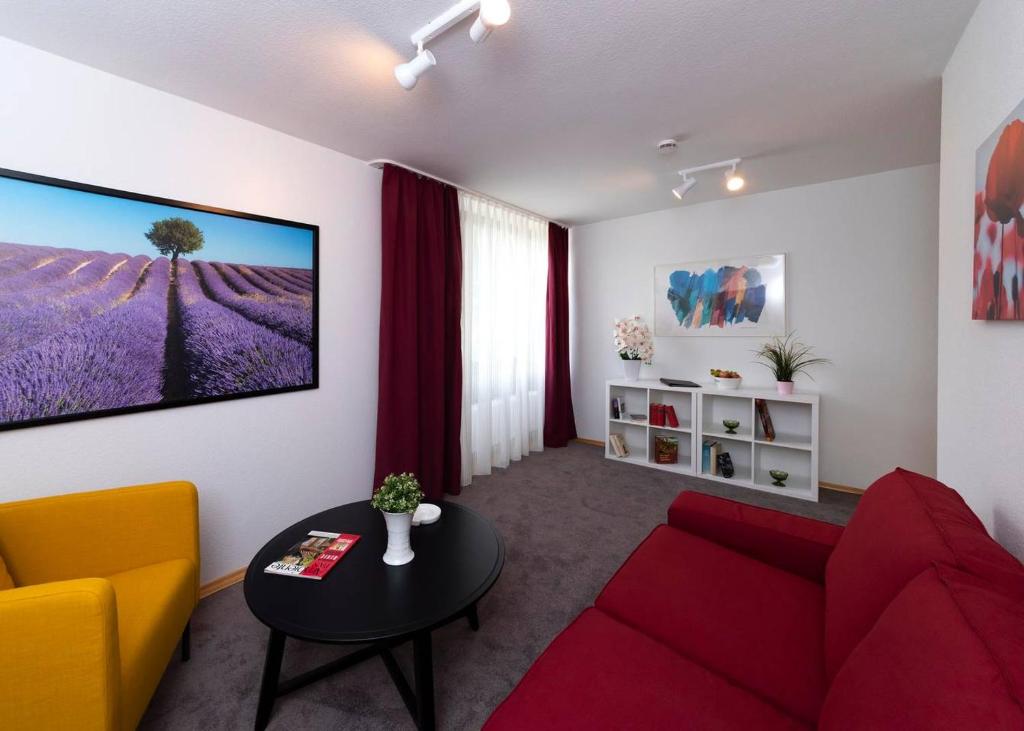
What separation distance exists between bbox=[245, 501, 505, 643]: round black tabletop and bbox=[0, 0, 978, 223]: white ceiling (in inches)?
77.3

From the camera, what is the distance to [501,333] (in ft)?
12.5

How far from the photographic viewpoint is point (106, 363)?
5.89 feet

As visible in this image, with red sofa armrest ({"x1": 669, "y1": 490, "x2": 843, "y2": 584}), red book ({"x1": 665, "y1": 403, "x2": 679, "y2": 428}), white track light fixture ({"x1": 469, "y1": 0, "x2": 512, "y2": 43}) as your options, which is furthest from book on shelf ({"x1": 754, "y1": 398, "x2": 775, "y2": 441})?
white track light fixture ({"x1": 469, "y1": 0, "x2": 512, "y2": 43})

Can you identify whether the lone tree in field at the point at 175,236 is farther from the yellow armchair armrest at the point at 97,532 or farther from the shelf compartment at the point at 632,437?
the shelf compartment at the point at 632,437

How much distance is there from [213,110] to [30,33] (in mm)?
616

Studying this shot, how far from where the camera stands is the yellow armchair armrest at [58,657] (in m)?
0.93

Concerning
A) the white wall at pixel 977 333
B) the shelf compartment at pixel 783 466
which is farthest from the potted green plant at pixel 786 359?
the white wall at pixel 977 333

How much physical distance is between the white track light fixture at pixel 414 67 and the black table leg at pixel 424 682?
1.99 meters

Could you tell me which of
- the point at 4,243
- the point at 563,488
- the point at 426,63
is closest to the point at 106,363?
the point at 4,243

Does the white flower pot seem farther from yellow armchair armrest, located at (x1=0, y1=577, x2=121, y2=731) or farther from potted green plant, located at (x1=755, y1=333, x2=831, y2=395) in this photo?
potted green plant, located at (x1=755, y1=333, x2=831, y2=395)

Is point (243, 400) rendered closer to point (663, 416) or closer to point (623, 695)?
point (623, 695)

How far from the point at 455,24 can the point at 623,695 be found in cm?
215

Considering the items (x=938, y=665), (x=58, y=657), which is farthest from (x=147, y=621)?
(x=938, y=665)

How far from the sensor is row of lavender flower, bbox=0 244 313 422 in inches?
63.8
